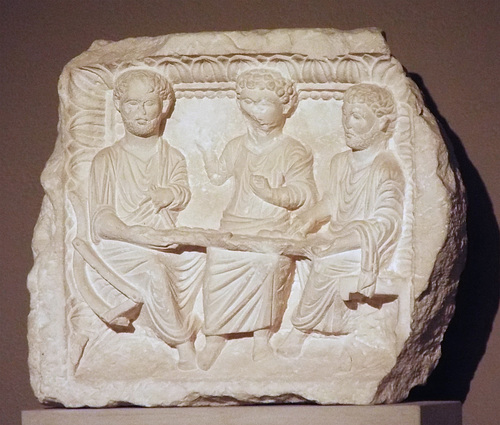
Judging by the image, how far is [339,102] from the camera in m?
5.04

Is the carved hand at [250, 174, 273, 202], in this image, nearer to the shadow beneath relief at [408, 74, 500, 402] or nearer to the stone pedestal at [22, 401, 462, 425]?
the stone pedestal at [22, 401, 462, 425]

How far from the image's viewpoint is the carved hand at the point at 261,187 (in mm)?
4898

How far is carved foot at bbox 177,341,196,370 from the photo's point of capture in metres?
4.95

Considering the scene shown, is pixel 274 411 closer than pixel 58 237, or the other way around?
pixel 274 411

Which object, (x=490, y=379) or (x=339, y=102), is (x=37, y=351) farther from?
(x=490, y=379)

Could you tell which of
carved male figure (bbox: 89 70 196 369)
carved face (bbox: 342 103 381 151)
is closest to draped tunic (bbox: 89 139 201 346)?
carved male figure (bbox: 89 70 196 369)

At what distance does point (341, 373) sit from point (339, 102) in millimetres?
1048

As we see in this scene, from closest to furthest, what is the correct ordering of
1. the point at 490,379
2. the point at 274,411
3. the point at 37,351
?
1. the point at 274,411
2. the point at 37,351
3. the point at 490,379

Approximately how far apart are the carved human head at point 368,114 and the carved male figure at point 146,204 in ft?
2.26

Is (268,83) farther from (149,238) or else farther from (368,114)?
(149,238)

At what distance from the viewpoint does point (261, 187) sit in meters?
4.91

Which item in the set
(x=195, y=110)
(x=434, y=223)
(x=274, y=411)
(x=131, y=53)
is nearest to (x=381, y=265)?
(x=434, y=223)

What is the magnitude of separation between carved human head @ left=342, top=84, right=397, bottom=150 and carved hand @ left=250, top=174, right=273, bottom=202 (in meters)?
0.36

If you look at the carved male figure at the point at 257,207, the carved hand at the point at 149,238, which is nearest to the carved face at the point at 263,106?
the carved male figure at the point at 257,207
